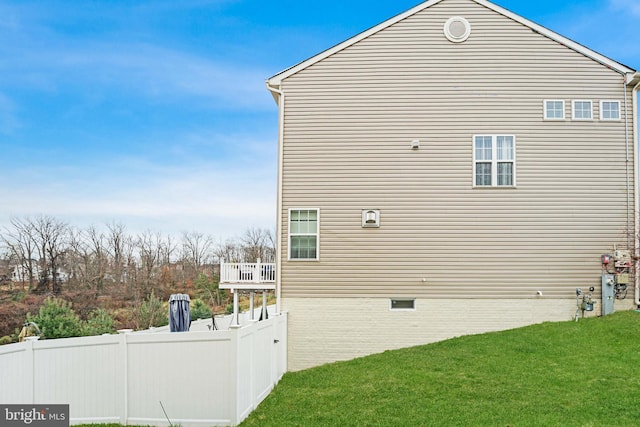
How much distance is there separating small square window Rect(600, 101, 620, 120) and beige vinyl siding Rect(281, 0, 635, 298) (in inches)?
5.7

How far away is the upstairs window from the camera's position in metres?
13.2

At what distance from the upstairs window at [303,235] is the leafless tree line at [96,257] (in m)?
19.7

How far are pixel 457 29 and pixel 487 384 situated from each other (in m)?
8.04

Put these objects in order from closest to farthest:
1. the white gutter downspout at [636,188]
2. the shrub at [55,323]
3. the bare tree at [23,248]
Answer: the white gutter downspout at [636,188] < the shrub at [55,323] < the bare tree at [23,248]

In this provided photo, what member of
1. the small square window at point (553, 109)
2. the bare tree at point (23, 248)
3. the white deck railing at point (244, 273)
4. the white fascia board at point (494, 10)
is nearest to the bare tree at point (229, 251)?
the bare tree at point (23, 248)

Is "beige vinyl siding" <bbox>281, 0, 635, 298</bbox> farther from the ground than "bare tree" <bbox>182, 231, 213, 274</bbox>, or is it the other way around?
"beige vinyl siding" <bbox>281, 0, 635, 298</bbox>

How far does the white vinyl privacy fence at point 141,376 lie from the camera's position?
762cm

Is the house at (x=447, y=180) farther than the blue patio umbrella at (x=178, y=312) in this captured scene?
Yes

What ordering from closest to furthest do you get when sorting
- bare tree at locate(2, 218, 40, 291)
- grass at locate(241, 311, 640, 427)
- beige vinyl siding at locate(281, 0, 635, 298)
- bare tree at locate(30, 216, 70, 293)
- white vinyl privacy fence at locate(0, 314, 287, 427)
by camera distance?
white vinyl privacy fence at locate(0, 314, 287, 427) → grass at locate(241, 311, 640, 427) → beige vinyl siding at locate(281, 0, 635, 298) → bare tree at locate(2, 218, 40, 291) → bare tree at locate(30, 216, 70, 293)

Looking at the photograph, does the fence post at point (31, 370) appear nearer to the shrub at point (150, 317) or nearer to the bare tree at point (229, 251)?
the shrub at point (150, 317)

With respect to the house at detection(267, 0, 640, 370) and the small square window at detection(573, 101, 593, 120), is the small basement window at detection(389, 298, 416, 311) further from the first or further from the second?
the small square window at detection(573, 101, 593, 120)

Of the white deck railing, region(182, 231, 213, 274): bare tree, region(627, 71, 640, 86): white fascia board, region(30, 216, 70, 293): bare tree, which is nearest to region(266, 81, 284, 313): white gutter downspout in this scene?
the white deck railing

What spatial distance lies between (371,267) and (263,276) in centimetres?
292

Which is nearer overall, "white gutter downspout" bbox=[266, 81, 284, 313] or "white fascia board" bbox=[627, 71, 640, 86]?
"white fascia board" bbox=[627, 71, 640, 86]
